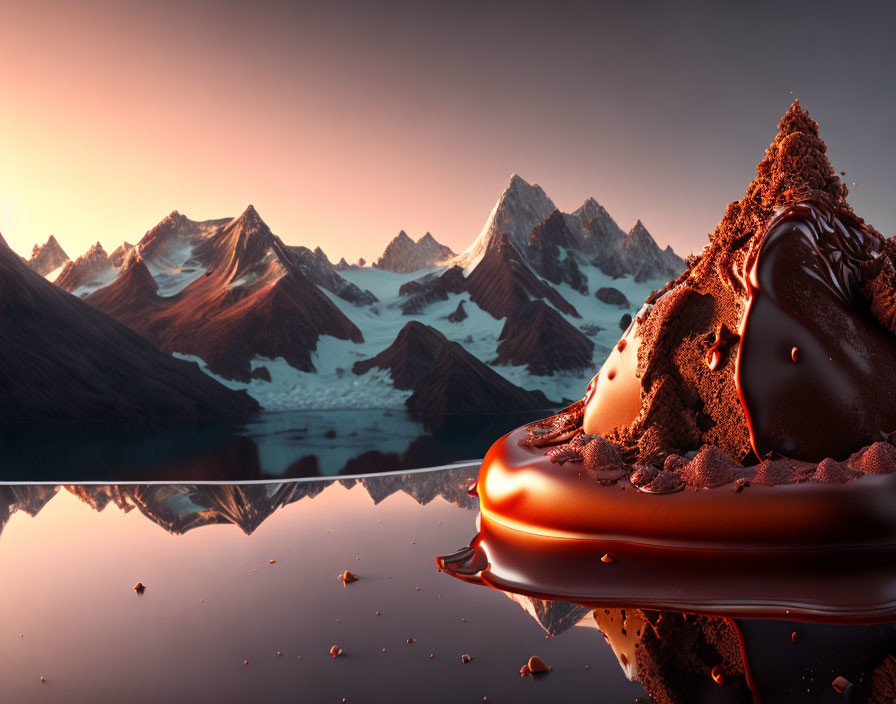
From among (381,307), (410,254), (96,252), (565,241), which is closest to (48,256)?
(96,252)

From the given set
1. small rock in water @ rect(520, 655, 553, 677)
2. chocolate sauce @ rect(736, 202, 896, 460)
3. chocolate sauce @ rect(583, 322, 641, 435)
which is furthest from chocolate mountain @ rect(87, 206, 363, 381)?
small rock in water @ rect(520, 655, 553, 677)

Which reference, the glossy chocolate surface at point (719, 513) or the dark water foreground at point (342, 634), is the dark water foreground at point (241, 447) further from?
the glossy chocolate surface at point (719, 513)

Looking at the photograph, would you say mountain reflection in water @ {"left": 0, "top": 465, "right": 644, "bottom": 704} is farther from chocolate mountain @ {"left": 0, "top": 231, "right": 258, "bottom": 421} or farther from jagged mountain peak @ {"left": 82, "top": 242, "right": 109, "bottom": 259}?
jagged mountain peak @ {"left": 82, "top": 242, "right": 109, "bottom": 259}

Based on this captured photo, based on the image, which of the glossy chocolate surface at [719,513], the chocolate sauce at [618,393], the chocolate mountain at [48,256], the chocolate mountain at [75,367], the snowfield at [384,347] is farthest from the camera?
the chocolate mountain at [48,256]

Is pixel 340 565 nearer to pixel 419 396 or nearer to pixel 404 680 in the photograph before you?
pixel 404 680

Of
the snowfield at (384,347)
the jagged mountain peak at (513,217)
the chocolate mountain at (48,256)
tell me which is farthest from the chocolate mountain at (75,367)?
the chocolate mountain at (48,256)

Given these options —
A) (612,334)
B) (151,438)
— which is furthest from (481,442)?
(612,334)
